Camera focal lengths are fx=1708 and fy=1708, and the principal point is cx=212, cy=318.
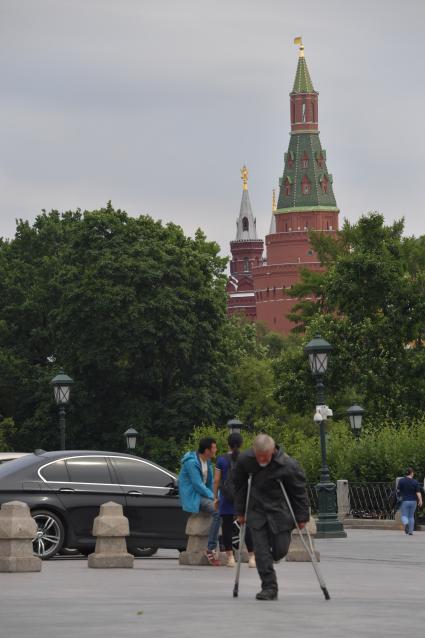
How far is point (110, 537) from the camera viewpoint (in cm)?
2070

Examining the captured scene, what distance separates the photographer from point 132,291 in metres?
64.9

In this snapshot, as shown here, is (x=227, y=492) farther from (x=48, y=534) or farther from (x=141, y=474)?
(x=48, y=534)

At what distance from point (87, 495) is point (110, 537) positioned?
6.83 ft

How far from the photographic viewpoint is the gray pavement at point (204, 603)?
11922 millimetres

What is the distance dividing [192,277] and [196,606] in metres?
53.4

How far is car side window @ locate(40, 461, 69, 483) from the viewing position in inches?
892

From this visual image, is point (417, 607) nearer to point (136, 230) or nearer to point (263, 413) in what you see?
point (136, 230)

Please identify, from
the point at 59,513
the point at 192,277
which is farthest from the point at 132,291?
the point at 59,513

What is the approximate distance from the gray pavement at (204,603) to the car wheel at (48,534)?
0.72ft

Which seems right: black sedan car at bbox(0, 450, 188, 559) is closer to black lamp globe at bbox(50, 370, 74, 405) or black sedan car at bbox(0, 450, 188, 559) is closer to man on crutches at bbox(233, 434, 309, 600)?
man on crutches at bbox(233, 434, 309, 600)

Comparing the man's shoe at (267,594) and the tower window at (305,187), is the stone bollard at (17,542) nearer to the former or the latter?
the man's shoe at (267,594)

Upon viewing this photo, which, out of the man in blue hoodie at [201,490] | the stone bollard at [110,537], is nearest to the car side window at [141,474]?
the stone bollard at [110,537]

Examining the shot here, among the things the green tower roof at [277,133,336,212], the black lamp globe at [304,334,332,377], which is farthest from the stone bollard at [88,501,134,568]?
the green tower roof at [277,133,336,212]

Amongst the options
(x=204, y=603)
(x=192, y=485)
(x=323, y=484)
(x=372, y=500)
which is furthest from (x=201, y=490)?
(x=372, y=500)
